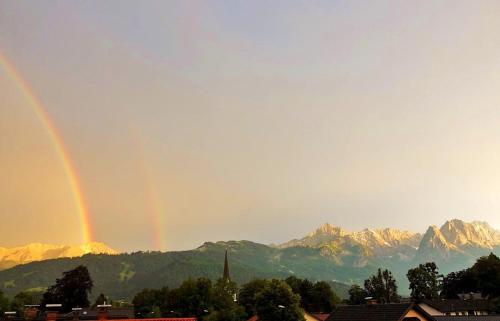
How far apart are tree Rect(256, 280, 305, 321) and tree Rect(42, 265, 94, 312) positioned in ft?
347

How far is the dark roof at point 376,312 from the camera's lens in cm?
4378

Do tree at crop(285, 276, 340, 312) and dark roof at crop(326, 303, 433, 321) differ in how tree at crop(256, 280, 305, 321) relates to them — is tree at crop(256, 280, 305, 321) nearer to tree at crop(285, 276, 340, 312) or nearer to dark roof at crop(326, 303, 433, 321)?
dark roof at crop(326, 303, 433, 321)

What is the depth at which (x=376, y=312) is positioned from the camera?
1818 inches

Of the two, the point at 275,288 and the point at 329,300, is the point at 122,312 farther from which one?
the point at 329,300

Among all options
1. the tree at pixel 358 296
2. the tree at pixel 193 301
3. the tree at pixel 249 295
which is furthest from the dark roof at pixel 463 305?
the tree at pixel 358 296

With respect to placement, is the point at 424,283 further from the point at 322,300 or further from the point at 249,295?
the point at 249,295

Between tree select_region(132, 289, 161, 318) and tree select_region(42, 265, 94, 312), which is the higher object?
tree select_region(42, 265, 94, 312)

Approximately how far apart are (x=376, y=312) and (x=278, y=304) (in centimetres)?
4449

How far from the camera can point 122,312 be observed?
125 m

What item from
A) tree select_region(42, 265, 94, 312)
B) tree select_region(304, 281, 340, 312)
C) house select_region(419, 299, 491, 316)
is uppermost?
tree select_region(42, 265, 94, 312)

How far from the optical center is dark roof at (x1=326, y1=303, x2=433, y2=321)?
144 ft

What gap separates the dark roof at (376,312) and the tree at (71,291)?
143376mm

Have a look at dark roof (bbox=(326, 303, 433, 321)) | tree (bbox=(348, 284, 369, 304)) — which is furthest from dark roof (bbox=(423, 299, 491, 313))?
→ tree (bbox=(348, 284, 369, 304))

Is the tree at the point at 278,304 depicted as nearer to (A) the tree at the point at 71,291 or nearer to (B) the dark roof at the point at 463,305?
(B) the dark roof at the point at 463,305
